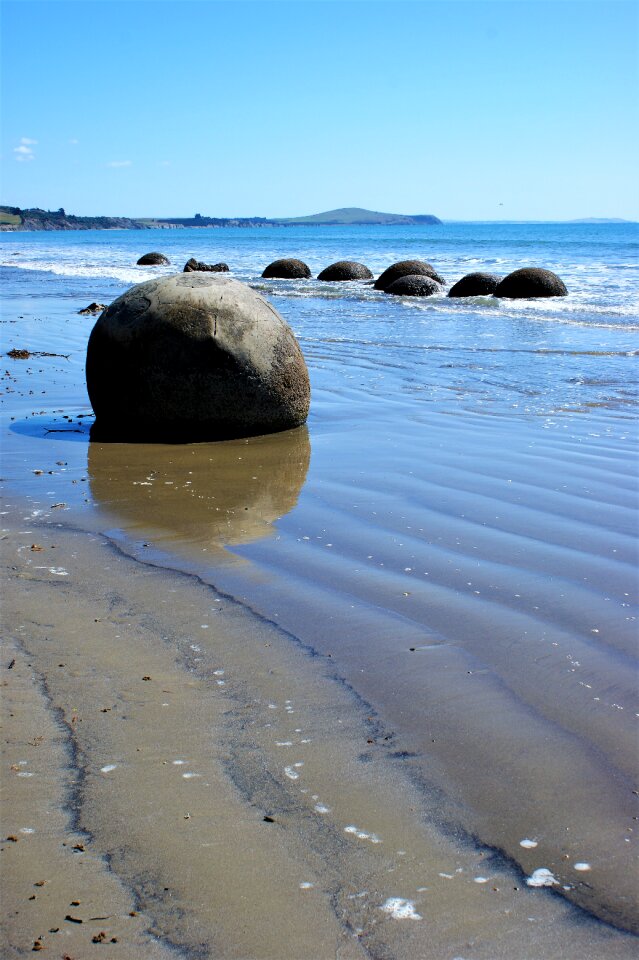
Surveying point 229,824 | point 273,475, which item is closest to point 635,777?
point 229,824

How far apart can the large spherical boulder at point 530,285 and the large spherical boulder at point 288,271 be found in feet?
31.7

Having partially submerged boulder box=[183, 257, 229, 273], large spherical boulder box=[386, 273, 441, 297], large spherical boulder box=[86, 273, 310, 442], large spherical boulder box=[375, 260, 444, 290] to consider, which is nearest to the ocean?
large spherical boulder box=[86, 273, 310, 442]

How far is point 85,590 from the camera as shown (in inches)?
157

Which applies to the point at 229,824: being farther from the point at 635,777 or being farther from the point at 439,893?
the point at 635,777

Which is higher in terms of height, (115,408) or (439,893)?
(115,408)

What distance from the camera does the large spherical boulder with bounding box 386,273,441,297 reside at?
2192 cm

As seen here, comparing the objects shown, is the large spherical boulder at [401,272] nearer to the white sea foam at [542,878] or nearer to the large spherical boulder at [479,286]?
the large spherical boulder at [479,286]

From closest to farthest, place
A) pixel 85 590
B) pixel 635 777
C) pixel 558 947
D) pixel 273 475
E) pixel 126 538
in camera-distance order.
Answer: pixel 558 947 → pixel 635 777 → pixel 85 590 → pixel 126 538 → pixel 273 475

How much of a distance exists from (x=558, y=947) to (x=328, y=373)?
831 cm

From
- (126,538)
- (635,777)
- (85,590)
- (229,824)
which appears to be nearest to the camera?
(229,824)

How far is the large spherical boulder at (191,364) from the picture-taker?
6898 millimetres

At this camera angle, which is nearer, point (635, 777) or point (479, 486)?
point (635, 777)

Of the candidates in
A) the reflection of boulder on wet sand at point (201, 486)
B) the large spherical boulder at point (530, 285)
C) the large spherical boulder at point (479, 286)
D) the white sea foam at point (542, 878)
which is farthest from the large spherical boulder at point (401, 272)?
the white sea foam at point (542, 878)

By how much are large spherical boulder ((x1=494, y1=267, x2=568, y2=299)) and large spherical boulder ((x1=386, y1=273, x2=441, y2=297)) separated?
5.41 ft
